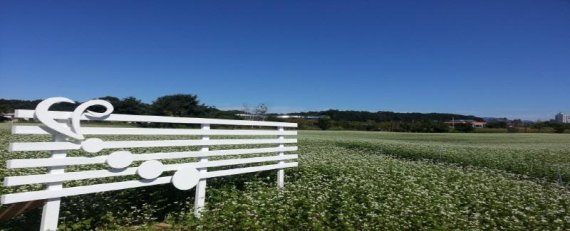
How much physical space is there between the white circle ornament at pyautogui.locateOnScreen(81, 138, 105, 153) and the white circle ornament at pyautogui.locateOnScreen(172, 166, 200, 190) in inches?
58.2

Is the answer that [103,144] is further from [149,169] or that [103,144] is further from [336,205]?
[336,205]

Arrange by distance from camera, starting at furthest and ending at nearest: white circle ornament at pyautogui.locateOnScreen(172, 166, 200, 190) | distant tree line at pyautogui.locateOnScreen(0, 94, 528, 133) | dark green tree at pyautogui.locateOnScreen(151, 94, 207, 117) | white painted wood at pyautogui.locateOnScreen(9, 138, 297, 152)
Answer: dark green tree at pyautogui.locateOnScreen(151, 94, 207, 117)
distant tree line at pyautogui.locateOnScreen(0, 94, 528, 133)
white circle ornament at pyautogui.locateOnScreen(172, 166, 200, 190)
white painted wood at pyautogui.locateOnScreen(9, 138, 297, 152)

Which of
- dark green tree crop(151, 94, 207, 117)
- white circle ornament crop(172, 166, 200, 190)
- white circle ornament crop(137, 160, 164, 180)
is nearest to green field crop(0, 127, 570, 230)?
white circle ornament crop(172, 166, 200, 190)

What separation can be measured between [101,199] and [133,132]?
94.6 inches

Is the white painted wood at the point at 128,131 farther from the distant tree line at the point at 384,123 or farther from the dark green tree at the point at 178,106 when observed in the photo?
the dark green tree at the point at 178,106

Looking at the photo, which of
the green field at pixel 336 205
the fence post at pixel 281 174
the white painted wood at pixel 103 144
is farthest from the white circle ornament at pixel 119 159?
the fence post at pixel 281 174

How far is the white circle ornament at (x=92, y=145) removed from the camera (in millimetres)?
5511

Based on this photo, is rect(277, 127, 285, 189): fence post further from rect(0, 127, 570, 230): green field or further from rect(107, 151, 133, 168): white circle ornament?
rect(107, 151, 133, 168): white circle ornament

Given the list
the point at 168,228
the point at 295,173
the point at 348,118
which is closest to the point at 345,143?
the point at 295,173

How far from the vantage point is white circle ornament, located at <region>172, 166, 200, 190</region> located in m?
6.86

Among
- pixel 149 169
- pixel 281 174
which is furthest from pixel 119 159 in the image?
pixel 281 174

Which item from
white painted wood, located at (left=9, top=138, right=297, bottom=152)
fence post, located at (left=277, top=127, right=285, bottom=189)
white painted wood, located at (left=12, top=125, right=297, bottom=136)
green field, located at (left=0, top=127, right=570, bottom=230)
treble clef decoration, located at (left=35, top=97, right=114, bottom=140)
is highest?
treble clef decoration, located at (left=35, top=97, right=114, bottom=140)

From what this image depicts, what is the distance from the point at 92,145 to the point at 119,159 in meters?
0.46

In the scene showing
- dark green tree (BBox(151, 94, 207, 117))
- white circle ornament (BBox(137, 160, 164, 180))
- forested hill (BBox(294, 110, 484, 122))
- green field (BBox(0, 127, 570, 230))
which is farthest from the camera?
forested hill (BBox(294, 110, 484, 122))
